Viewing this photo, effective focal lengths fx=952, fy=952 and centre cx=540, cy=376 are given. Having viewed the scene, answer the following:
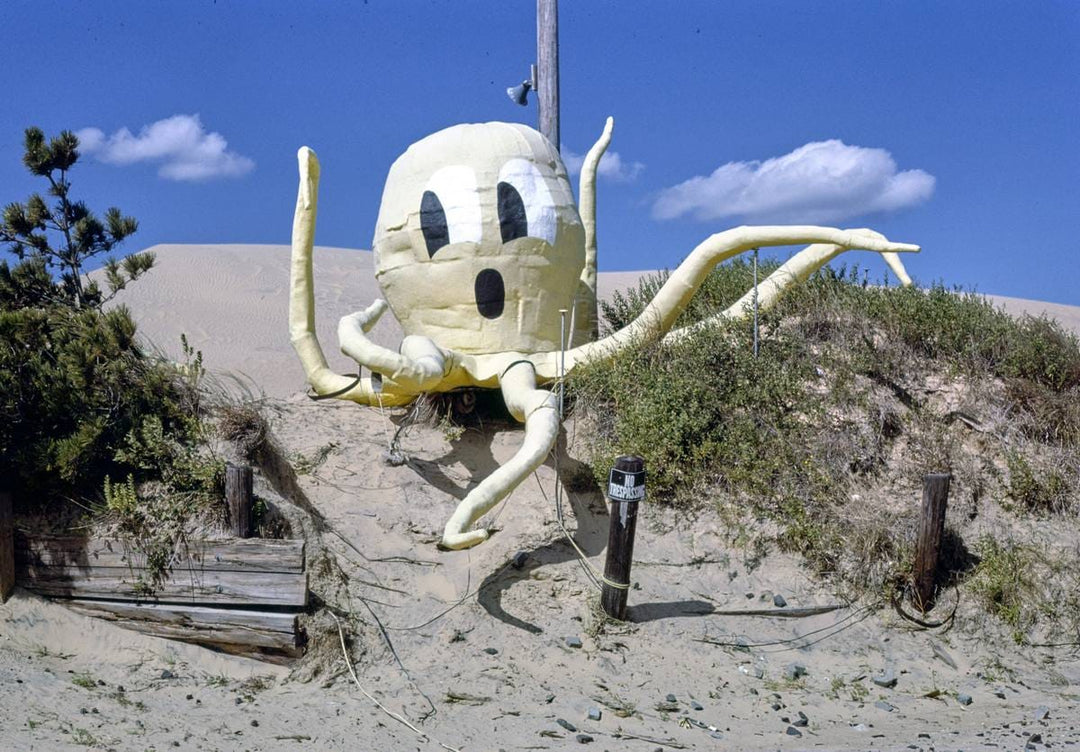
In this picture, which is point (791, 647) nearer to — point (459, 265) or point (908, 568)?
point (908, 568)

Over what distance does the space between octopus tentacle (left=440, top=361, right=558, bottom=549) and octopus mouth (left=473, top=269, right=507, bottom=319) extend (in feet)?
1.86

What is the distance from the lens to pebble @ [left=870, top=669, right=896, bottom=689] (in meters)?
5.95

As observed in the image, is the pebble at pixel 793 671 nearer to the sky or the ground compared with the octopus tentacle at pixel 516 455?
nearer to the ground

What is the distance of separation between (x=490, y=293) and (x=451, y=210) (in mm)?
781

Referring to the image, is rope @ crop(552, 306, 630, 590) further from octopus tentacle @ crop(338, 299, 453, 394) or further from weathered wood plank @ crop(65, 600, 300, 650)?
weathered wood plank @ crop(65, 600, 300, 650)

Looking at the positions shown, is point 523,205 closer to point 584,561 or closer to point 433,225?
point 433,225

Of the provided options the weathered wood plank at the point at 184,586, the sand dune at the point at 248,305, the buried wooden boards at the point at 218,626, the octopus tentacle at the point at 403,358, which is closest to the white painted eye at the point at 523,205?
the octopus tentacle at the point at 403,358

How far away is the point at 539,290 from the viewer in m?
8.27

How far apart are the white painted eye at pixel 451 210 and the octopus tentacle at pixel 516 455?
1228 millimetres

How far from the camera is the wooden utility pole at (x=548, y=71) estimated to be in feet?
37.2

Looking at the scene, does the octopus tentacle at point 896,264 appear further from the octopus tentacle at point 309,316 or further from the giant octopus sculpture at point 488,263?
the octopus tentacle at point 309,316

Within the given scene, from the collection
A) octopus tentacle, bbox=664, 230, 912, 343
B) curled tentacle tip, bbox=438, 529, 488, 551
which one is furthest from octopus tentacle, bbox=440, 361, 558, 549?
octopus tentacle, bbox=664, 230, 912, 343

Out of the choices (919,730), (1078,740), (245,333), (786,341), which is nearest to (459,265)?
(786,341)

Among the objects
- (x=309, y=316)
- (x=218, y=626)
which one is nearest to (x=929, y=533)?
(x=218, y=626)
